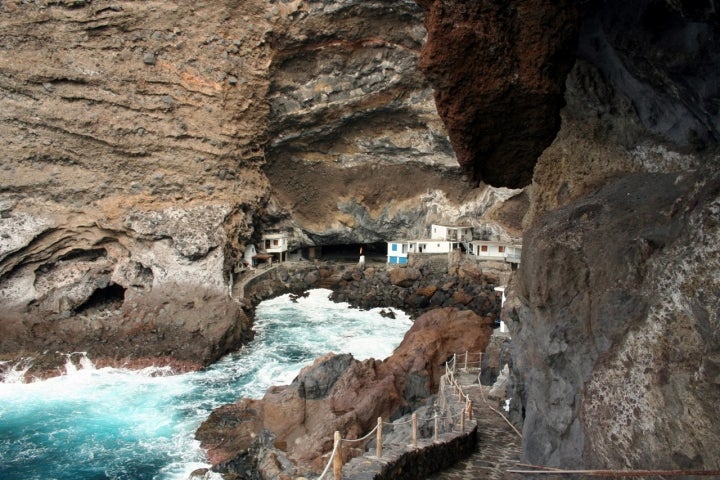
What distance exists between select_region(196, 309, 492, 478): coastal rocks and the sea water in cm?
117

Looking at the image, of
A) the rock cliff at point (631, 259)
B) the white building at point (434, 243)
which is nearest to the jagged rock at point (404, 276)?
the white building at point (434, 243)

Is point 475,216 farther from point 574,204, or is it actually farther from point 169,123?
point 574,204

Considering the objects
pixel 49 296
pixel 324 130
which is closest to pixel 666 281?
pixel 49 296

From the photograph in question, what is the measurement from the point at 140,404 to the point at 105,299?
34.0 feet

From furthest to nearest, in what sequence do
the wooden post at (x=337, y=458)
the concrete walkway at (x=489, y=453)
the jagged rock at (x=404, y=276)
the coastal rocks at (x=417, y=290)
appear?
the jagged rock at (x=404, y=276) < the coastal rocks at (x=417, y=290) < the concrete walkway at (x=489, y=453) < the wooden post at (x=337, y=458)

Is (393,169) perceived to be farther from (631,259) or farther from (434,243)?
(631,259)

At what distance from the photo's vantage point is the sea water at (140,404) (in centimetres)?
1611

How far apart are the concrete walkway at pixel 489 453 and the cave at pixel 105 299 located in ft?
67.7

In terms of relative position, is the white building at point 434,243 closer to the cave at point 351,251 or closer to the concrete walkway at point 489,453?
the cave at point 351,251

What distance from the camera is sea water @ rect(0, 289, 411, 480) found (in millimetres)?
16109

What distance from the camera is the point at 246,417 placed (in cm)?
1727

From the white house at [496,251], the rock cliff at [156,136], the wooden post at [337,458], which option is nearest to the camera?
the wooden post at [337,458]

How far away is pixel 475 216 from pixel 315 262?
11.4 metres

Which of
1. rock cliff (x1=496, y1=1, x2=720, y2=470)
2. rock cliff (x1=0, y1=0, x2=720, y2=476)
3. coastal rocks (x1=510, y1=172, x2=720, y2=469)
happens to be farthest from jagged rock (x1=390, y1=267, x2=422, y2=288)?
coastal rocks (x1=510, y1=172, x2=720, y2=469)
